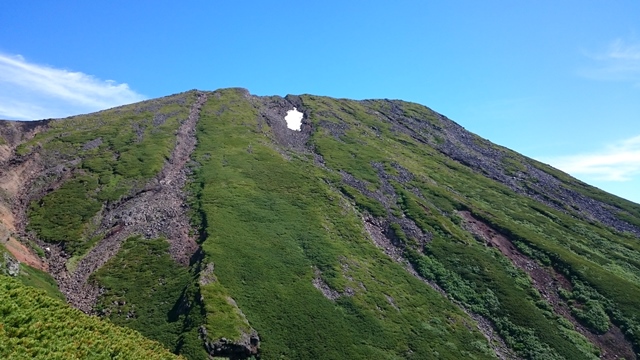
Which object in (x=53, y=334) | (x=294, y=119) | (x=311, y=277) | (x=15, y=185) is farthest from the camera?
(x=294, y=119)

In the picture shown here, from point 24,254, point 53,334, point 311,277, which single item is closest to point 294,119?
point 311,277

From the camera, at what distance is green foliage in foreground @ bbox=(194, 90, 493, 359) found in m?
40.9

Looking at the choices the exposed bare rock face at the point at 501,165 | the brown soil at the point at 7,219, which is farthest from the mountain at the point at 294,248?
the exposed bare rock face at the point at 501,165

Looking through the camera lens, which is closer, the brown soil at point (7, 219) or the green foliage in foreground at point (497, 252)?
the brown soil at point (7, 219)

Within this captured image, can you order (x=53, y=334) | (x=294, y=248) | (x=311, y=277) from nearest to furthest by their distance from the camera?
1. (x=53, y=334)
2. (x=311, y=277)
3. (x=294, y=248)

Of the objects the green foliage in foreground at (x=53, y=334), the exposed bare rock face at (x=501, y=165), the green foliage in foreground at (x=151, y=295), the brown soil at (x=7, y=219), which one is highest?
the exposed bare rock face at (x=501, y=165)

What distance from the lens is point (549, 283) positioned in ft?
200

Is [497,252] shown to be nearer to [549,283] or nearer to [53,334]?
[549,283]

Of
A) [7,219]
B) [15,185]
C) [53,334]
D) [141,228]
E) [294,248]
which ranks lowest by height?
[53,334]

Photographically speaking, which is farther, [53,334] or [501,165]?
[501,165]

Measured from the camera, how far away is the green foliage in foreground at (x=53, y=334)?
685 inches

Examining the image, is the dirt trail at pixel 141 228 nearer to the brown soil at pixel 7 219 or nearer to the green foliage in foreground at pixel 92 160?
the green foliage in foreground at pixel 92 160

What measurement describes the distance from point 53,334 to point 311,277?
3226 centimetres

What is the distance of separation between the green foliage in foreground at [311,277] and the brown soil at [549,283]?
1620 cm
